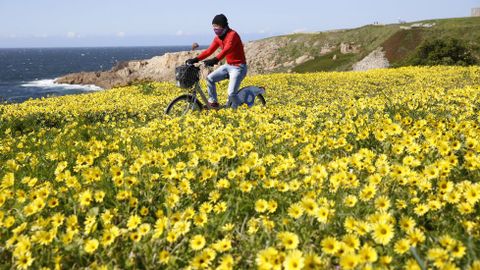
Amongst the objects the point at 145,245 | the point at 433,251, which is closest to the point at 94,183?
the point at 145,245

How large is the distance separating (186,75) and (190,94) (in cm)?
64

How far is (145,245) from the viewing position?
3.15 m

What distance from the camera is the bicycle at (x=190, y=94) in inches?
364

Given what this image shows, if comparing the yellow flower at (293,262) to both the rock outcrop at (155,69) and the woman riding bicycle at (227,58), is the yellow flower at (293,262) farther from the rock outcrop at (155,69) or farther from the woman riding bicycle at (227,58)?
the rock outcrop at (155,69)

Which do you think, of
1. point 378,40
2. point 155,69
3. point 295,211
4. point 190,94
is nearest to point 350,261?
point 295,211

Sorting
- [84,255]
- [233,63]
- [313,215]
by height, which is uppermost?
[233,63]

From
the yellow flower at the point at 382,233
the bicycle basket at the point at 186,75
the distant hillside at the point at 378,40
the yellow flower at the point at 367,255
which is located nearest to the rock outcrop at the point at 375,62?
the distant hillside at the point at 378,40

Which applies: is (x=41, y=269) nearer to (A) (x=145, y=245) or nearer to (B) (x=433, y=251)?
(A) (x=145, y=245)

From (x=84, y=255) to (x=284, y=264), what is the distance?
69.1 inches

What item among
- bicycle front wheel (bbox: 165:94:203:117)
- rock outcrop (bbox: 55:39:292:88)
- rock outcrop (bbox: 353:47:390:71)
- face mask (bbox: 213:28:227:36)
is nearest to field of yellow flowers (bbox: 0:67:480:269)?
bicycle front wheel (bbox: 165:94:203:117)

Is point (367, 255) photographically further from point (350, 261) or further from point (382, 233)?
point (382, 233)

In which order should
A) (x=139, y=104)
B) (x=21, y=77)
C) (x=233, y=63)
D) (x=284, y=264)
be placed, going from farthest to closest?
(x=21, y=77)
(x=139, y=104)
(x=233, y=63)
(x=284, y=264)

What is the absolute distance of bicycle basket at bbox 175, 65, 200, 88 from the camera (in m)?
9.20

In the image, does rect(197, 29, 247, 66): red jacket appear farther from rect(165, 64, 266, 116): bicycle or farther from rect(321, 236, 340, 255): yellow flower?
rect(321, 236, 340, 255): yellow flower
